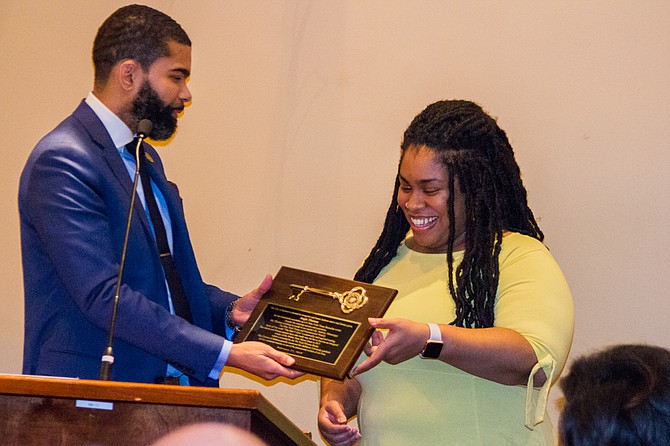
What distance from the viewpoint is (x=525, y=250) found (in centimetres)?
288

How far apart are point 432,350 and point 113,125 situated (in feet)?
3.80

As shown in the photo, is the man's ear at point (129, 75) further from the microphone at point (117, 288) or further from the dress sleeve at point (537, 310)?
the dress sleeve at point (537, 310)

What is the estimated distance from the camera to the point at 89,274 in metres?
2.62

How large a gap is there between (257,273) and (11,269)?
101 centimetres

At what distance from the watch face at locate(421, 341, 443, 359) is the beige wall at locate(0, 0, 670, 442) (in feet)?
3.47

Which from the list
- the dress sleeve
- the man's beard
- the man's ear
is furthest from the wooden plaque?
the man's ear

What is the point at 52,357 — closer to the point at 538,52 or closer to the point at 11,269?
the point at 11,269

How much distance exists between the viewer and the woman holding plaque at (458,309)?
8.57 ft

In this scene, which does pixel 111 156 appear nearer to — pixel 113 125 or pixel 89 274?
pixel 113 125

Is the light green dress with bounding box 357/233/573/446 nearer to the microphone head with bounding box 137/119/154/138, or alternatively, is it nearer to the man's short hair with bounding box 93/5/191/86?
the microphone head with bounding box 137/119/154/138

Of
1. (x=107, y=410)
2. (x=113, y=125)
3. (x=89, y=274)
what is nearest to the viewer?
(x=107, y=410)

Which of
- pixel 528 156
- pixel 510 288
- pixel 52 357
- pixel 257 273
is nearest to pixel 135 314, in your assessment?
pixel 52 357

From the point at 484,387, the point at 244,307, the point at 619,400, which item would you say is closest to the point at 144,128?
the point at 244,307

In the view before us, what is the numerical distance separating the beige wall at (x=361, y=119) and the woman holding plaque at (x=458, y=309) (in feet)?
1.59
